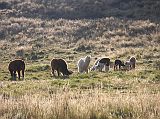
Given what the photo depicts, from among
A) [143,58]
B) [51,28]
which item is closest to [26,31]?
[51,28]

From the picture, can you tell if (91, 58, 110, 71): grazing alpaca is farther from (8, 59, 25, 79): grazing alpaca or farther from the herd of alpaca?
(8, 59, 25, 79): grazing alpaca

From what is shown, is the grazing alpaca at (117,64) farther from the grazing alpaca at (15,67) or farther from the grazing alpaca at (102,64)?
the grazing alpaca at (15,67)

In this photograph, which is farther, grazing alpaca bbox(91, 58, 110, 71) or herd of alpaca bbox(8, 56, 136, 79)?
grazing alpaca bbox(91, 58, 110, 71)

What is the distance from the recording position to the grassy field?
34.0 ft

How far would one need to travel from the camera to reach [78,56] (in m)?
35.7

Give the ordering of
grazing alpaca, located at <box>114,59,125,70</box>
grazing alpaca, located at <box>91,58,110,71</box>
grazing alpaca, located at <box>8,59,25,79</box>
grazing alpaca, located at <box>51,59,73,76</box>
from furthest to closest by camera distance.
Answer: grazing alpaca, located at <box>114,59,125,70</box> < grazing alpaca, located at <box>91,58,110,71</box> < grazing alpaca, located at <box>51,59,73,76</box> < grazing alpaca, located at <box>8,59,25,79</box>

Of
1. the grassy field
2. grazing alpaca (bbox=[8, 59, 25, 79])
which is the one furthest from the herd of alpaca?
the grassy field

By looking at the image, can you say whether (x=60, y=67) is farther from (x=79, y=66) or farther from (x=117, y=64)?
(x=117, y=64)

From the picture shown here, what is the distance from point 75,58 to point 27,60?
13.5 feet

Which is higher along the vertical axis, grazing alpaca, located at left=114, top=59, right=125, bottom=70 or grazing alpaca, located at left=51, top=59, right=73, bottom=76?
grazing alpaca, located at left=51, top=59, right=73, bottom=76

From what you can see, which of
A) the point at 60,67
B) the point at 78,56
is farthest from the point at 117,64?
the point at 78,56

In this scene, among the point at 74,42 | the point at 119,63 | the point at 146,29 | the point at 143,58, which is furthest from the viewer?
the point at 146,29

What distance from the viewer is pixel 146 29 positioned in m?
50.7

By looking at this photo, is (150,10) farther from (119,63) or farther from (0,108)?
(0,108)
